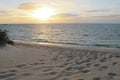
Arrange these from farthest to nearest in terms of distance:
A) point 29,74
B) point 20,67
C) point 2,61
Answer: point 2,61
point 20,67
point 29,74

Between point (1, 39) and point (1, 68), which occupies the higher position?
point (1, 39)

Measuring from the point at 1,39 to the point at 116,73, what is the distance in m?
5.94

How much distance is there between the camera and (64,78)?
16.9ft

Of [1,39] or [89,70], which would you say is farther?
[1,39]

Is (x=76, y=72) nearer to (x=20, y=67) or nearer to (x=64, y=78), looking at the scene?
(x=64, y=78)

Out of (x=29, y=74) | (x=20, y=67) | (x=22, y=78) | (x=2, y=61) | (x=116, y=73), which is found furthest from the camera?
(x=2, y=61)

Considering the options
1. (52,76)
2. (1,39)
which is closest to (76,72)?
(52,76)

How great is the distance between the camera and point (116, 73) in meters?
→ 5.88

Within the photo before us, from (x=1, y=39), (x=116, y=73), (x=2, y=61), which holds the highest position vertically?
(x=1, y=39)

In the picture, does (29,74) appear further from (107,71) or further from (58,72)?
(107,71)

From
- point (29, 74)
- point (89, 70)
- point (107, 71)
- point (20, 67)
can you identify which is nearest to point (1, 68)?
point (20, 67)

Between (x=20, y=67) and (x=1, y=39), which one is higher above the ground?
(x=1, y=39)

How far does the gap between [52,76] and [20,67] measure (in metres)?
1.49

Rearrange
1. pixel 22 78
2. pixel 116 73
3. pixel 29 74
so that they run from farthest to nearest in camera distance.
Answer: pixel 116 73 → pixel 29 74 → pixel 22 78
